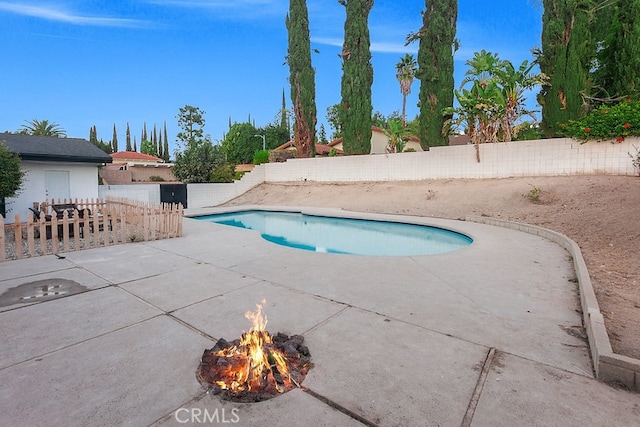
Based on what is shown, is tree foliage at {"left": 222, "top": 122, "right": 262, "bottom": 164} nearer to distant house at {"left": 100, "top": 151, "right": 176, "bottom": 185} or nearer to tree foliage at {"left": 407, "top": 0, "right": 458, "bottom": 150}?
distant house at {"left": 100, "top": 151, "right": 176, "bottom": 185}

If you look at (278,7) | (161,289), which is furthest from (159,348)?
(278,7)

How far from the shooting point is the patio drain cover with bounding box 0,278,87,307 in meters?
4.34

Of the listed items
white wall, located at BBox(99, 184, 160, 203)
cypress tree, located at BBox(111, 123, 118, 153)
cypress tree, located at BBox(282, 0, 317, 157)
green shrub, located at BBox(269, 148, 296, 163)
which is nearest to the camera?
white wall, located at BBox(99, 184, 160, 203)

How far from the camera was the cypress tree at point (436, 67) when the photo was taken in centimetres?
1827

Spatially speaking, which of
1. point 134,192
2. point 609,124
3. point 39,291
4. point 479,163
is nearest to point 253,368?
point 39,291

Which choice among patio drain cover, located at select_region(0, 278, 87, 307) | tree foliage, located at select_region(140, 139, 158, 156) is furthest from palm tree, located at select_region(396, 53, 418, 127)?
tree foliage, located at select_region(140, 139, 158, 156)

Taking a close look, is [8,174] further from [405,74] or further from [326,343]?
[405,74]

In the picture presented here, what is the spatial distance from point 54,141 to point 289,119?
41.6m

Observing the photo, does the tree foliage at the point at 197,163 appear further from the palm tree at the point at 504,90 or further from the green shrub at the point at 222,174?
the palm tree at the point at 504,90

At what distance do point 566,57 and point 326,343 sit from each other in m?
17.4

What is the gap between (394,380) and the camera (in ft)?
8.32

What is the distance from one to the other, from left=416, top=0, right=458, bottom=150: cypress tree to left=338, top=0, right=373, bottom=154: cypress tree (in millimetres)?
3769

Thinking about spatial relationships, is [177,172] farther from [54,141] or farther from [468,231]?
[468,231]

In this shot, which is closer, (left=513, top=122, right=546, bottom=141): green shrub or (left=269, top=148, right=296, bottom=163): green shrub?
(left=513, top=122, right=546, bottom=141): green shrub
